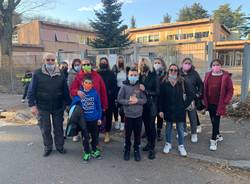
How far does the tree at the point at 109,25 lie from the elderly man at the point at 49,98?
75.5 feet

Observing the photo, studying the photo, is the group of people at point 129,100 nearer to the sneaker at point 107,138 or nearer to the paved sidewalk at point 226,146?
the paved sidewalk at point 226,146

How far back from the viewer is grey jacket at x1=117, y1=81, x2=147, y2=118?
16.4 feet

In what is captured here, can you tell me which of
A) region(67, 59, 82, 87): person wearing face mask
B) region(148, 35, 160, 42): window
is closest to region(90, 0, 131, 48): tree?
region(148, 35, 160, 42): window

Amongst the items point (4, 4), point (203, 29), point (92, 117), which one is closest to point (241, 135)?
point (92, 117)

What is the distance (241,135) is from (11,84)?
1410 cm

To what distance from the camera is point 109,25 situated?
28.0 metres

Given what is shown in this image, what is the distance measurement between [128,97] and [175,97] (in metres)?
0.92

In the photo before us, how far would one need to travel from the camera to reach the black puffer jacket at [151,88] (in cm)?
514

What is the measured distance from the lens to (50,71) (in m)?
5.18

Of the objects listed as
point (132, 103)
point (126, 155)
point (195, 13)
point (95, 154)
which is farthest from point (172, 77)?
point (195, 13)

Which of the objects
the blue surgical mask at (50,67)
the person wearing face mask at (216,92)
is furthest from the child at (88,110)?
the person wearing face mask at (216,92)

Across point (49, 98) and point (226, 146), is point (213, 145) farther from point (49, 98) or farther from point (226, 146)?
point (49, 98)

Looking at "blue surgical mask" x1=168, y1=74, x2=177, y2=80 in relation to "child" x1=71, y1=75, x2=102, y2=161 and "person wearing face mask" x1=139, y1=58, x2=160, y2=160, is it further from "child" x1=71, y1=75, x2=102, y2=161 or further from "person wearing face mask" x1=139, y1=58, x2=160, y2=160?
"child" x1=71, y1=75, x2=102, y2=161

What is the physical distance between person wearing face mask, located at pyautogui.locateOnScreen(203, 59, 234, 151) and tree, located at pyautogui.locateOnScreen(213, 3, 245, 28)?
6106cm
